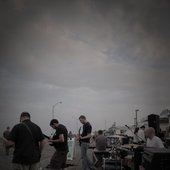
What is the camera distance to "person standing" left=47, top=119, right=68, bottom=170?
9039 mm

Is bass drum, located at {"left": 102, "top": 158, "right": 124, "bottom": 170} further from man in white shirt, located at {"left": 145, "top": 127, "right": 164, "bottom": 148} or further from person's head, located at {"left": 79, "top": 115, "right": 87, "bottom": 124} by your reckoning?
person's head, located at {"left": 79, "top": 115, "right": 87, "bottom": 124}

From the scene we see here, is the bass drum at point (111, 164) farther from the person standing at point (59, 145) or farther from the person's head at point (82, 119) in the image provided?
the person's head at point (82, 119)

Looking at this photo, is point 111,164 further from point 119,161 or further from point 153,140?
point 153,140

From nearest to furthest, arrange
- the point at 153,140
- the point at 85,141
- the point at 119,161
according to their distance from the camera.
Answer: the point at 153,140
the point at 119,161
the point at 85,141

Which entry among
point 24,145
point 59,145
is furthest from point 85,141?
point 24,145

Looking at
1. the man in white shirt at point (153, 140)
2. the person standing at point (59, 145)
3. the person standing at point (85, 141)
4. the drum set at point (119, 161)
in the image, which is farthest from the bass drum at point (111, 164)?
the person standing at point (85, 141)

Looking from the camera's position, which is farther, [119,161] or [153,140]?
[119,161]

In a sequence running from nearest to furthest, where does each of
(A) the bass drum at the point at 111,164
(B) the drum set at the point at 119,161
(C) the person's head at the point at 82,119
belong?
(B) the drum set at the point at 119,161 < (A) the bass drum at the point at 111,164 < (C) the person's head at the point at 82,119

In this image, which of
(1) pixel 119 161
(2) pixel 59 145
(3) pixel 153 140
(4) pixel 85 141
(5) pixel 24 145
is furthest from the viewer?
(4) pixel 85 141

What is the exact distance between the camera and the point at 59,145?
9180mm

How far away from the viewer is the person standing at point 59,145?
9039 mm

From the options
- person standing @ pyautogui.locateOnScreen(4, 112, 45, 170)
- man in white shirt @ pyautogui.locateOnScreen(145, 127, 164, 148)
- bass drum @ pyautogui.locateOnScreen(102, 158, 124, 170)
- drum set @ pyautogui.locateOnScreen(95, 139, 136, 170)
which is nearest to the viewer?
person standing @ pyautogui.locateOnScreen(4, 112, 45, 170)

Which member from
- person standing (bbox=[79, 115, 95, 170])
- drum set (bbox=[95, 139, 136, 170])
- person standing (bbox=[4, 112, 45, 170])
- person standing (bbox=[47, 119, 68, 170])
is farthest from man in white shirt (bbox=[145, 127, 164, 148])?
person standing (bbox=[4, 112, 45, 170])

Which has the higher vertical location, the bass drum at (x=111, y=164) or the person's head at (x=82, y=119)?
the person's head at (x=82, y=119)
